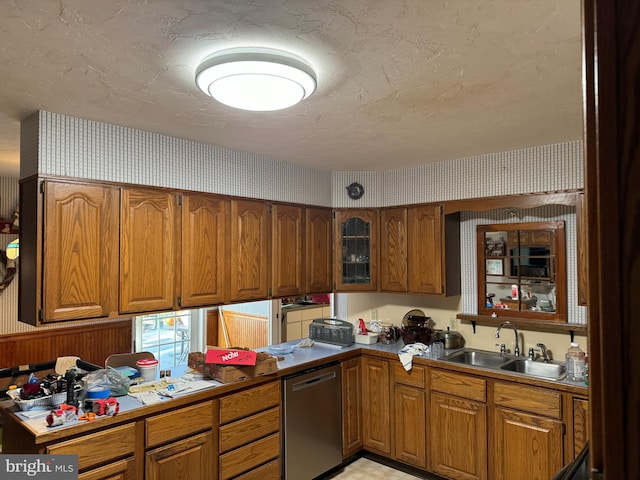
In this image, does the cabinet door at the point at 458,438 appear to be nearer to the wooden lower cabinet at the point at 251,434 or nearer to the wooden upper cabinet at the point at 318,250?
the wooden lower cabinet at the point at 251,434

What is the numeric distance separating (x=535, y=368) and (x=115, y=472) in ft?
9.30

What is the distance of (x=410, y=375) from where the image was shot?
10.8 feet

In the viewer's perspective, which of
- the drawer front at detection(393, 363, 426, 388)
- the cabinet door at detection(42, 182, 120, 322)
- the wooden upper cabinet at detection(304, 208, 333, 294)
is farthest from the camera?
the wooden upper cabinet at detection(304, 208, 333, 294)

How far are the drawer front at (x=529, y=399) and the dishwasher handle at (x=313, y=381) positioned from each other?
1.20m

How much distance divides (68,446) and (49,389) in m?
0.48

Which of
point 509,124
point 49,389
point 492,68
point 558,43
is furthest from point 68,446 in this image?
point 509,124

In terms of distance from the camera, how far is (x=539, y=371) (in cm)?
312

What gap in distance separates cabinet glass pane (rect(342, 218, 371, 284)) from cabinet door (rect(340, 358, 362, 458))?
0.78 m

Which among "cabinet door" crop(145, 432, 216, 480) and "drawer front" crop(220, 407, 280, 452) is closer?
"cabinet door" crop(145, 432, 216, 480)

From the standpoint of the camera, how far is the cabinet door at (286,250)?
3463 millimetres

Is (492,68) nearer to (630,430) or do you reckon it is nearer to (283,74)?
(283,74)

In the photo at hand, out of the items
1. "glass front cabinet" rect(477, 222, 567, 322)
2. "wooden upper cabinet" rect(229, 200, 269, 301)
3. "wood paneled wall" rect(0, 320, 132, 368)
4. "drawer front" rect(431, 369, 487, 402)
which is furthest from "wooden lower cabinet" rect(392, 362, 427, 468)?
"wood paneled wall" rect(0, 320, 132, 368)

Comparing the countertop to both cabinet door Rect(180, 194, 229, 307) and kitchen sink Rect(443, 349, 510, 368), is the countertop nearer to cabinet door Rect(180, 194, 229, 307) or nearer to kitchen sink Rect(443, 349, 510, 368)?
kitchen sink Rect(443, 349, 510, 368)

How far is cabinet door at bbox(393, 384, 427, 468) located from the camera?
3229mm
